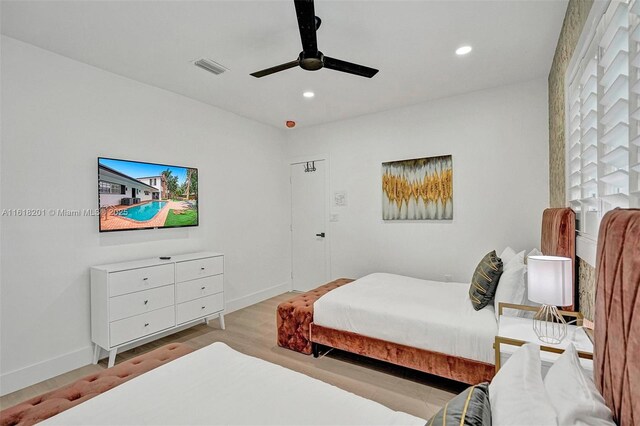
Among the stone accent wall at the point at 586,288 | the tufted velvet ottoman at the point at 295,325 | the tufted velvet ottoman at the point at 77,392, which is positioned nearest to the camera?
the tufted velvet ottoman at the point at 77,392

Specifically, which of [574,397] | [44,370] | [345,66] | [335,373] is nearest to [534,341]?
[574,397]

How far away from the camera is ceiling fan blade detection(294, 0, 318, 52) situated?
1.69m

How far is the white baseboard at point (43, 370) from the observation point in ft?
7.80

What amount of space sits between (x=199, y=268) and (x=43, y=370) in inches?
57.4

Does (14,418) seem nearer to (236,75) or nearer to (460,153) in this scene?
(236,75)

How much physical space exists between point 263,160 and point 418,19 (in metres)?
3.10

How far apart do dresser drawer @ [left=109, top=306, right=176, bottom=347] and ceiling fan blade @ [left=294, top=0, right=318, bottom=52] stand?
2726mm

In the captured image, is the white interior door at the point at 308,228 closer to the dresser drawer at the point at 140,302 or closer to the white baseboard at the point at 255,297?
the white baseboard at the point at 255,297

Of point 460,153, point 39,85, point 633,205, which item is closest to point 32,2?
point 39,85

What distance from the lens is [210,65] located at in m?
2.89

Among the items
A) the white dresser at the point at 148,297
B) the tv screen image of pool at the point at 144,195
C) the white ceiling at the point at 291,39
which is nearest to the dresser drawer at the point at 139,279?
the white dresser at the point at 148,297

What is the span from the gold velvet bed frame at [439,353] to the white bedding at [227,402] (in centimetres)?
127

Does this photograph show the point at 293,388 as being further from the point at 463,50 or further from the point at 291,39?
the point at 463,50

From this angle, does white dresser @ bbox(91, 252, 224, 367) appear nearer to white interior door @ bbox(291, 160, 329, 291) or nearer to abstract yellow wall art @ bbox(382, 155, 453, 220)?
white interior door @ bbox(291, 160, 329, 291)
